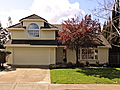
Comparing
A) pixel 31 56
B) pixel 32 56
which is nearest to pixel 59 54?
pixel 32 56

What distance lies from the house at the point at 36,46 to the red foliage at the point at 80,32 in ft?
6.89

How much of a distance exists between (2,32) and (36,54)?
60.6 ft

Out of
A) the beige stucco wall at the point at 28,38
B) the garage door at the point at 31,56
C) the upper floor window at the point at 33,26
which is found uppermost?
the upper floor window at the point at 33,26

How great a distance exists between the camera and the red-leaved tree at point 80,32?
14360 millimetres

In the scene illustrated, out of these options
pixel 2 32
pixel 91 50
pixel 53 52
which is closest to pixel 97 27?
pixel 91 50

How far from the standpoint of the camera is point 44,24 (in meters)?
18.1

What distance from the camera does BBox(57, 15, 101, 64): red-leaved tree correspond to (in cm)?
1436

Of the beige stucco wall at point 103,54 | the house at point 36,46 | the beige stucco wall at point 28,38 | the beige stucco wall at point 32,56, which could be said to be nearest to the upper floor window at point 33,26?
the house at point 36,46

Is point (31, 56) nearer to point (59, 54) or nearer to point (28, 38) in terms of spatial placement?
point (28, 38)

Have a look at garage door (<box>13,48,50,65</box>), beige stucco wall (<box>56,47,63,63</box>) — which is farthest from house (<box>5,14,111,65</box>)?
beige stucco wall (<box>56,47,63,63</box>)

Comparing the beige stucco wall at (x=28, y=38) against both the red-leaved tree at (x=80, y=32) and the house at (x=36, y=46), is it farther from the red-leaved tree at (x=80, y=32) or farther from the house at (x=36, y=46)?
the red-leaved tree at (x=80, y=32)

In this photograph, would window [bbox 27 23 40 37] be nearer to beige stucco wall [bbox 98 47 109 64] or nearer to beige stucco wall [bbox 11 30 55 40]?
beige stucco wall [bbox 11 30 55 40]

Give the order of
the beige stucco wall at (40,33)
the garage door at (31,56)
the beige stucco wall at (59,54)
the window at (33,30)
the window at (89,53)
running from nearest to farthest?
the garage door at (31,56) → the beige stucco wall at (40,33) → the window at (33,30) → the window at (89,53) → the beige stucco wall at (59,54)

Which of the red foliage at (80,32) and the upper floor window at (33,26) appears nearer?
the red foliage at (80,32)
